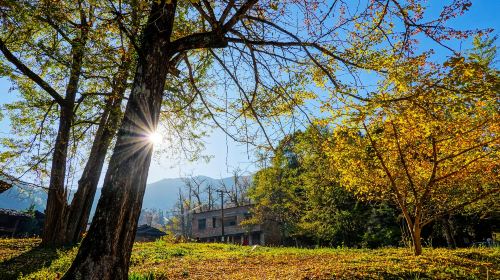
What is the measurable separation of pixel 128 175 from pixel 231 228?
50.9m

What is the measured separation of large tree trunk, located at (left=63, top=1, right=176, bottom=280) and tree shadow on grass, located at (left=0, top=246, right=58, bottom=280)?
12.9 feet

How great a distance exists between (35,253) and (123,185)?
8444 mm

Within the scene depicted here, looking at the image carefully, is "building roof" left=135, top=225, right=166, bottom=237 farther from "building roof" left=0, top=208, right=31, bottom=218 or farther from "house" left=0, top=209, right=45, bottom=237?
"building roof" left=0, top=208, right=31, bottom=218

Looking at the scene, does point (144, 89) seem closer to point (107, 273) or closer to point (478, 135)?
point (107, 273)

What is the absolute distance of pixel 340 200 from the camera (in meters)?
27.6

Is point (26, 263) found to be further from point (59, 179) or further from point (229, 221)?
point (229, 221)

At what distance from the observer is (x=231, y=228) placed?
53.7 meters

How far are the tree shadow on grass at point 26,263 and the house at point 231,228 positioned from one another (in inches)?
1465

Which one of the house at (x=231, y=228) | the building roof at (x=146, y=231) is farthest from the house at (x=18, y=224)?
the house at (x=231, y=228)

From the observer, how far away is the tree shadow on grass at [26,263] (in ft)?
24.4

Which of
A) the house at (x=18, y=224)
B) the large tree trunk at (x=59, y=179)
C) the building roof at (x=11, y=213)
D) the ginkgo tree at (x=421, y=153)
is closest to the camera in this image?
the ginkgo tree at (x=421, y=153)

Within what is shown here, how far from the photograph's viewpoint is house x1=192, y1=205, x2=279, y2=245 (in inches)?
1917

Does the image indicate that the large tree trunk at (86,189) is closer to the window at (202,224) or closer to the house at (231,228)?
the house at (231,228)

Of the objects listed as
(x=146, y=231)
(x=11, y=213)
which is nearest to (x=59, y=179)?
(x=11, y=213)
